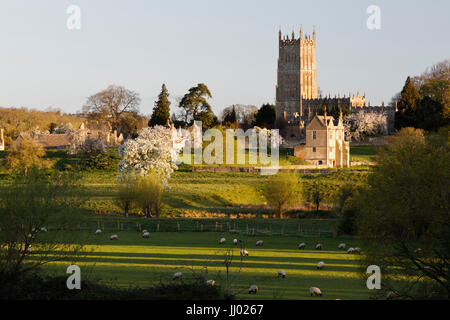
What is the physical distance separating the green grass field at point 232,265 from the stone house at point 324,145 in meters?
39.6

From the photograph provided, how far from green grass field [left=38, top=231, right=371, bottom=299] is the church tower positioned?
98.1 metres

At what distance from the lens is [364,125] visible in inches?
3878

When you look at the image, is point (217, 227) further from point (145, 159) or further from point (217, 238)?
point (145, 159)

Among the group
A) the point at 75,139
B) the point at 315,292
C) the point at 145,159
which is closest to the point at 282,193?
the point at 145,159

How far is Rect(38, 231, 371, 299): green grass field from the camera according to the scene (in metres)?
22.3

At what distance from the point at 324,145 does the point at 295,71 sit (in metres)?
61.5

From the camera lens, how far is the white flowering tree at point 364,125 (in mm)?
97625

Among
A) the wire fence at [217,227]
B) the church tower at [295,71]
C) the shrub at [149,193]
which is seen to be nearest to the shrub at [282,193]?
the wire fence at [217,227]

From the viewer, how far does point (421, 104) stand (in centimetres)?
9262

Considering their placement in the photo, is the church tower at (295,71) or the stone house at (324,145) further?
the church tower at (295,71)

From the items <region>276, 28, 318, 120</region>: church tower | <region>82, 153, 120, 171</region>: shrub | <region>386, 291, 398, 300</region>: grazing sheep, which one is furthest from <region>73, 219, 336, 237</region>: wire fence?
<region>276, 28, 318, 120</region>: church tower

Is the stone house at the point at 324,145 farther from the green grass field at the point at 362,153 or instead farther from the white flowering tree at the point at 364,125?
the white flowering tree at the point at 364,125

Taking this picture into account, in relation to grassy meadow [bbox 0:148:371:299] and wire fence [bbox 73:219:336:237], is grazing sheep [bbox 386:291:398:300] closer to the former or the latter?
grassy meadow [bbox 0:148:371:299]
